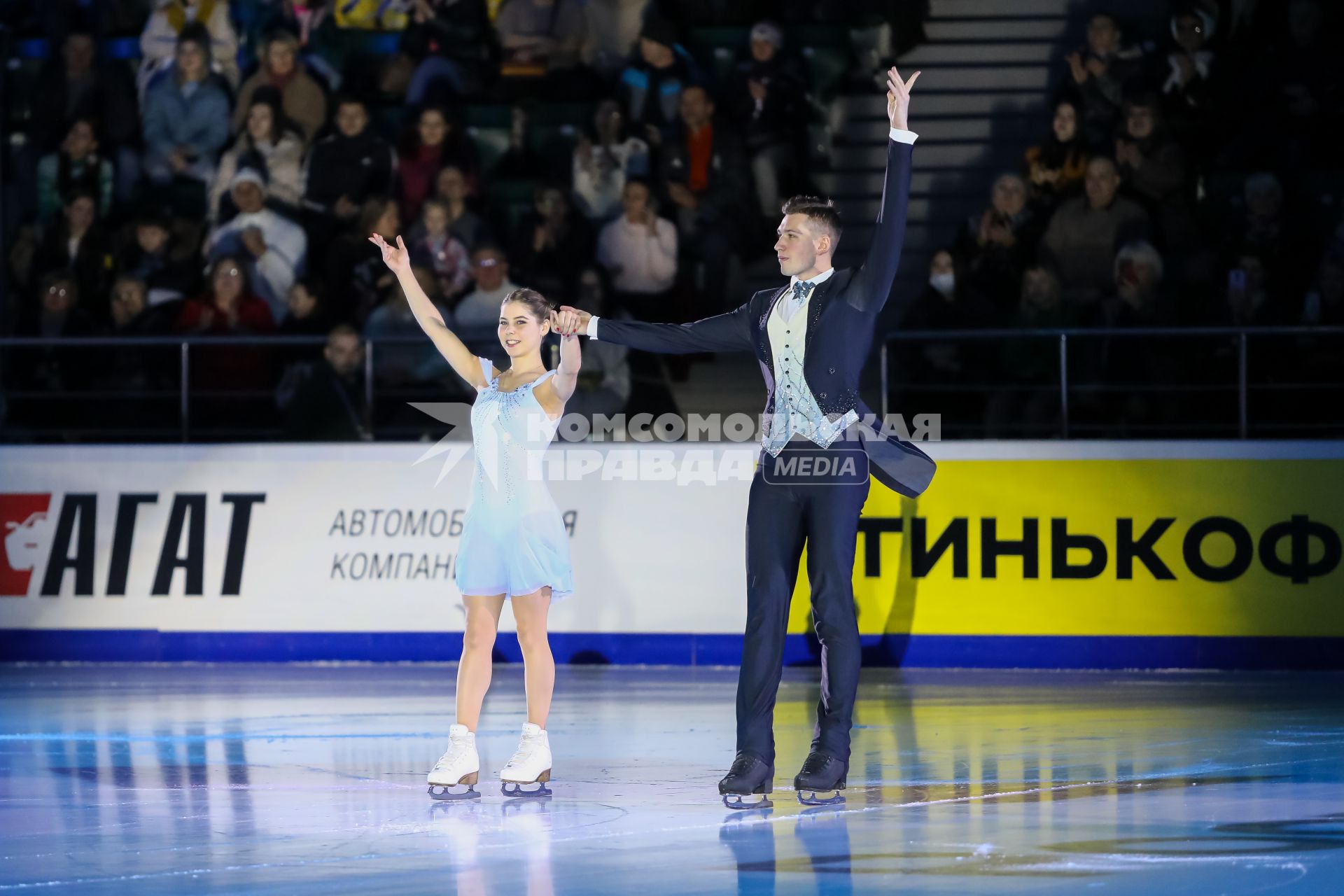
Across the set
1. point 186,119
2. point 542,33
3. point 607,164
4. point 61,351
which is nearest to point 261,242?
point 61,351

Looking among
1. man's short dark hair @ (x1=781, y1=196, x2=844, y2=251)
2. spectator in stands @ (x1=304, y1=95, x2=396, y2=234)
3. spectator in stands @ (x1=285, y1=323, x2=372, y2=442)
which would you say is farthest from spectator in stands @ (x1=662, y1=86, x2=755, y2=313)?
man's short dark hair @ (x1=781, y1=196, x2=844, y2=251)

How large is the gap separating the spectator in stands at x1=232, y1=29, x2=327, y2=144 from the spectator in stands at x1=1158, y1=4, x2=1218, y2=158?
673 cm

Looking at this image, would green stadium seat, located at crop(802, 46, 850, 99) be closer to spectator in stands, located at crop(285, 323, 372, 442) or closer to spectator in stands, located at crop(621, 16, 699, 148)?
spectator in stands, located at crop(621, 16, 699, 148)

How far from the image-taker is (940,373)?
1324 cm

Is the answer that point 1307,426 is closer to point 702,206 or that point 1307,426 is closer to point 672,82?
point 702,206

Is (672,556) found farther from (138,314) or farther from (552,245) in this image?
(138,314)

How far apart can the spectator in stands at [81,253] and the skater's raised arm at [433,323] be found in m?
7.80

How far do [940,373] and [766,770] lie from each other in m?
6.52

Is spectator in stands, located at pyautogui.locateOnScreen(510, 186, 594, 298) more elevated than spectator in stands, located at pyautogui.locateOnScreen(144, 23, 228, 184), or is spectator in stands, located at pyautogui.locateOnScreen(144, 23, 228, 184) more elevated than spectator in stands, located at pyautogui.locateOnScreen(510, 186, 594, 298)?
spectator in stands, located at pyautogui.locateOnScreen(144, 23, 228, 184)

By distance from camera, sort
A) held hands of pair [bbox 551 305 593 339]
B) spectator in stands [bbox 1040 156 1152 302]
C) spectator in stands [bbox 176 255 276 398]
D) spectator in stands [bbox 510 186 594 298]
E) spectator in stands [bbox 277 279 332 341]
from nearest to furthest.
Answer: held hands of pair [bbox 551 305 593 339], spectator in stands [bbox 1040 156 1152 302], spectator in stands [bbox 176 255 276 398], spectator in stands [bbox 510 186 594 298], spectator in stands [bbox 277 279 332 341]

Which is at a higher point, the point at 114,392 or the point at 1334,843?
the point at 114,392

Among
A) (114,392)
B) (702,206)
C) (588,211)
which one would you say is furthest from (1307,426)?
(114,392)

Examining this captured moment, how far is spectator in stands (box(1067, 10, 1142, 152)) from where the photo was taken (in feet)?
47.0

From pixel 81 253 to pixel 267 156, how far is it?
5.43 feet
